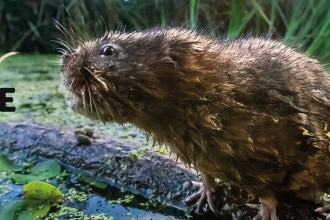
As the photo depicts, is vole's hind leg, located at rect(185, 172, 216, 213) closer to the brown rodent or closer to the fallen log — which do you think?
the fallen log

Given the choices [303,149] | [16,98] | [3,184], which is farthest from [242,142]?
[16,98]

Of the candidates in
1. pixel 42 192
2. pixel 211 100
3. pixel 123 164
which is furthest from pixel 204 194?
pixel 42 192

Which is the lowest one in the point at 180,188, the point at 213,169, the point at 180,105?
the point at 180,188

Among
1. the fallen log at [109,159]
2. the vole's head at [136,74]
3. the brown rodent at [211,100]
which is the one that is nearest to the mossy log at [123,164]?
the fallen log at [109,159]

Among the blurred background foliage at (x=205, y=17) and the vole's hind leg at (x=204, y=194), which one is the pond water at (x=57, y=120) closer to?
the vole's hind leg at (x=204, y=194)

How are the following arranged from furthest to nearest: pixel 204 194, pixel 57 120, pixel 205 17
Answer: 1. pixel 57 120
2. pixel 205 17
3. pixel 204 194

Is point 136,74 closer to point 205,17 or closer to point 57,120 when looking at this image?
point 205,17

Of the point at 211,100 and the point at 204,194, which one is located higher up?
the point at 211,100

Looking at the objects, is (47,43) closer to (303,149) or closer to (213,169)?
(213,169)
